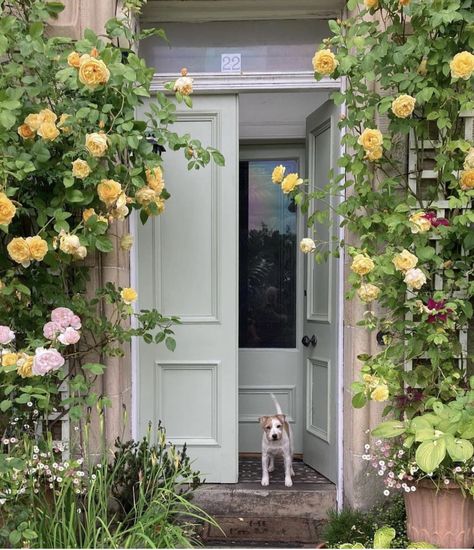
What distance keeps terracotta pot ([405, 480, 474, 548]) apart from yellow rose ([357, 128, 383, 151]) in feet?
5.09

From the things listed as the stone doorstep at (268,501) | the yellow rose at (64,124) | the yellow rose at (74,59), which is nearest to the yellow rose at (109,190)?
the yellow rose at (64,124)

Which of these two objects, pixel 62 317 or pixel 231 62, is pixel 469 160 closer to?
pixel 231 62

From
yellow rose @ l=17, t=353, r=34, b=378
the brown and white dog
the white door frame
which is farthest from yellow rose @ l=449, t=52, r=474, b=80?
the brown and white dog

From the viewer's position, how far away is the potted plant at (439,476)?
212cm

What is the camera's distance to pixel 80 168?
222 centimetres

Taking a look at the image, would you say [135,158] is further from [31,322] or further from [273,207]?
[273,207]

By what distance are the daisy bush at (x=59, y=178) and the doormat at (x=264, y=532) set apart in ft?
3.84

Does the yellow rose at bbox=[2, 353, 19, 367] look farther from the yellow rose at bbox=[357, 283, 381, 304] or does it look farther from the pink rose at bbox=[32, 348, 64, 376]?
the yellow rose at bbox=[357, 283, 381, 304]

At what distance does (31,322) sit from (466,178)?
222 centimetres

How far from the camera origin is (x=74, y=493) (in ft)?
7.27

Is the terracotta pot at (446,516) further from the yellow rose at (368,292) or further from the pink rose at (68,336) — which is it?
the pink rose at (68,336)

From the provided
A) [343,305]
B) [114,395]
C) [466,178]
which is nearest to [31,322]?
[114,395]

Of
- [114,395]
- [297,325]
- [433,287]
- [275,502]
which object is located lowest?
[275,502]

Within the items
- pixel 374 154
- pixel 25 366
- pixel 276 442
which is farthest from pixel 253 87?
pixel 276 442
